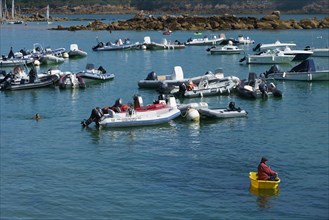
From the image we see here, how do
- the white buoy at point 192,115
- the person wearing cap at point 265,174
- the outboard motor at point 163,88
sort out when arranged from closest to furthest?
1. the person wearing cap at point 265,174
2. the white buoy at point 192,115
3. the outboard motor at point 163,88

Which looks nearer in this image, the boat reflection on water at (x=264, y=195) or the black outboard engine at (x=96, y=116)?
the boat reflection on water at (x=264, y=195)

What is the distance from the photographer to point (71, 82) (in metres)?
52.8

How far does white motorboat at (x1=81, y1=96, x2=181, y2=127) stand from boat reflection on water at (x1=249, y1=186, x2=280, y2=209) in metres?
12.2

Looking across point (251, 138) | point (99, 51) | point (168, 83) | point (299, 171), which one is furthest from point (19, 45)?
point (299, 171)

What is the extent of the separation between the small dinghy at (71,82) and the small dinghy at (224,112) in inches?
630

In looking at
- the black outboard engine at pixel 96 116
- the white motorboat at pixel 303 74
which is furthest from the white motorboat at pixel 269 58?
the black outboard engine at pixel 96 116

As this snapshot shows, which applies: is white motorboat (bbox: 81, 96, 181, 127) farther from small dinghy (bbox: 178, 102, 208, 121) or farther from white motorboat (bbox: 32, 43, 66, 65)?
white motorboat (bbox: 32, 43, 66, 65)

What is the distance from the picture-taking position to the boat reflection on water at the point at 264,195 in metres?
25.3

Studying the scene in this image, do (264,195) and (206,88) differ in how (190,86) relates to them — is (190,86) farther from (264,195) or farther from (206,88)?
(264,195)

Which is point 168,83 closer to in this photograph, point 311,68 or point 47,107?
point 47,107

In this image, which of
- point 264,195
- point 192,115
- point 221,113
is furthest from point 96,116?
point 264,195

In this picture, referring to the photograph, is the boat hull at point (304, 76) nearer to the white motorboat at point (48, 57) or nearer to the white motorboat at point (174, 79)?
the white motorboat at point (174, 79)

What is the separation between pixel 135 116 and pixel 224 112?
18.0 ft

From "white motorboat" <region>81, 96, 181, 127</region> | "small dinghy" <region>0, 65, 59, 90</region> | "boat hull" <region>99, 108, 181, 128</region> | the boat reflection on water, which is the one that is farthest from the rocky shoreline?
the boat reflection on water
